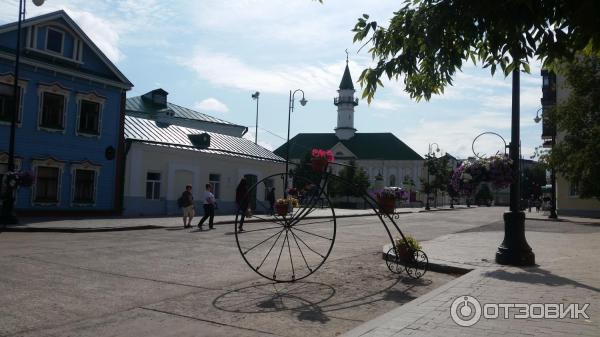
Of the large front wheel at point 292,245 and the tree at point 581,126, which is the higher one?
the tree at point 581,126

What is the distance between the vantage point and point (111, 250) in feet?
41.0

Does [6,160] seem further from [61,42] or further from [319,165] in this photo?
[319,165]

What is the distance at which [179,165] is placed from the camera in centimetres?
3253

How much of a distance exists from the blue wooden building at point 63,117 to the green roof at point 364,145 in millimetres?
70120

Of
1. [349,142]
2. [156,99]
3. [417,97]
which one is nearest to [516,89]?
[417,97]

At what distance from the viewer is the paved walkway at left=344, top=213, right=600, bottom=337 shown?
17.5 feet

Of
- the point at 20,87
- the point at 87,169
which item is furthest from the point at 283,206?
the point at 87,169

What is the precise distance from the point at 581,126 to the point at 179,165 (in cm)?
2439

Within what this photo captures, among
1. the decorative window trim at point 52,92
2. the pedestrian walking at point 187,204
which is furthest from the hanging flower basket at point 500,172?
the decorative window trim at point 52,92

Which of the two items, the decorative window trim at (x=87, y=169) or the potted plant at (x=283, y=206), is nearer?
the potted plant at (x=283, y=206)

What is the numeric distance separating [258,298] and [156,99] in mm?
44344

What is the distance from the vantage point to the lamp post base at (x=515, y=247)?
416 inches

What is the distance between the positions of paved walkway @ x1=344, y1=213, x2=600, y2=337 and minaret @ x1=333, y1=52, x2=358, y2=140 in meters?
91.5

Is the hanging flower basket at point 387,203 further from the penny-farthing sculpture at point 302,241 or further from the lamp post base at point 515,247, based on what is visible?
the lamp post base at point 515,247
